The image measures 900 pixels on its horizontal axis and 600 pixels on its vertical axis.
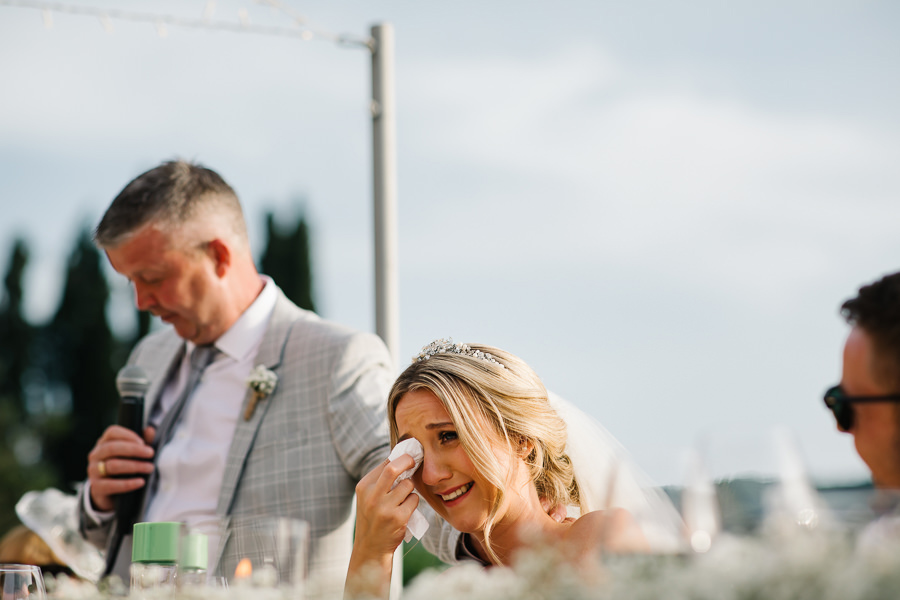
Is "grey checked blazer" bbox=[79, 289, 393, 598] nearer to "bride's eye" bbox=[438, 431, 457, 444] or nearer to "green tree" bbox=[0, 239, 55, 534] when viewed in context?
"bride's eye" bbox=[438, 431, 457, 444]

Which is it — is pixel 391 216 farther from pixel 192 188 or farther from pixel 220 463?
pixel 220 463

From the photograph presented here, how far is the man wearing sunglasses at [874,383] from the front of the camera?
4.66 ft

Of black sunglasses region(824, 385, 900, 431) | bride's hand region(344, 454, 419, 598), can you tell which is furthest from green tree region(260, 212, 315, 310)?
black sunglasses region(824, 385, 900, 431)

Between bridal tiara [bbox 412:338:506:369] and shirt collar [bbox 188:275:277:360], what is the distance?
51.9 inches

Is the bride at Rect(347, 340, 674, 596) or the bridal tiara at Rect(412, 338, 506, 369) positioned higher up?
the bridal tiara at Rect(412, 338, 506, 369)

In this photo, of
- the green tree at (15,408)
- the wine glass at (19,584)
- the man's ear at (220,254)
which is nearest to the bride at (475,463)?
the wine glass at (19,584)

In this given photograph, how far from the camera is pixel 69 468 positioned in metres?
24.9

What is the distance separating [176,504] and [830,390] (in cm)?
297

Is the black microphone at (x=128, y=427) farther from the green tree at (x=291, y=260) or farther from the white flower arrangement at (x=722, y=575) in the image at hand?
the green tree at (x=291, y=260)

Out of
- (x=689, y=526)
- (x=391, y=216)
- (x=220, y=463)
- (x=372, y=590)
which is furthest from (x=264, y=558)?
(x=391, y=216)

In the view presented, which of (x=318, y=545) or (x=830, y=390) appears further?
(x=318, y=545)

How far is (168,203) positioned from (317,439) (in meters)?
1.30

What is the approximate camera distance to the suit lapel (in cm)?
365

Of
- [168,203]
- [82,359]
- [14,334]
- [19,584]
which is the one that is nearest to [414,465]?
[19,584]
